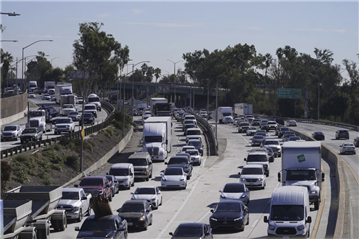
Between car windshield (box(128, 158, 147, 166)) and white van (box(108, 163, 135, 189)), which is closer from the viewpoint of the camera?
white van (box(108, 163, 135, 189))

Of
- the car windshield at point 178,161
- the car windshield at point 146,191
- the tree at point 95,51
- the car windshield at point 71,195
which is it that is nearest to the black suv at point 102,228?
the car windshield at point 71,195

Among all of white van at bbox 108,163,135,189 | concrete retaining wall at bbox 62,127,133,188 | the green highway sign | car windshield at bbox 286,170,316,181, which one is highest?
the green highway sign

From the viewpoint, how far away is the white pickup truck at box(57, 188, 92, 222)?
27719 millimetres

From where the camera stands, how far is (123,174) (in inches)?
1581

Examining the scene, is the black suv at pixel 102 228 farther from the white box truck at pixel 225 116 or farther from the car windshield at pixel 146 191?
the white box truck at pixel 225 116

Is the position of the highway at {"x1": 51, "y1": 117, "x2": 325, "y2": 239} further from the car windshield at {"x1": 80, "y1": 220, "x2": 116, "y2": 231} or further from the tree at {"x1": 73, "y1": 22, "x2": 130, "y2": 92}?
the tree at {"x1": 73, "y1": 22, "x2": 130, "y2": 92}

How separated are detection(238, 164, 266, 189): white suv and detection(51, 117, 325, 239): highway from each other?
0.49m

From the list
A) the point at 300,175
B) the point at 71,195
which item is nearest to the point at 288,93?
the point at 300,175

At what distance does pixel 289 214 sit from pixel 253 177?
15.1 metres

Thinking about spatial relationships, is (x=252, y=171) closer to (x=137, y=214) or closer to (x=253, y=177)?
(x=253, y=177)

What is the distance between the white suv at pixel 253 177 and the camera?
126 ft

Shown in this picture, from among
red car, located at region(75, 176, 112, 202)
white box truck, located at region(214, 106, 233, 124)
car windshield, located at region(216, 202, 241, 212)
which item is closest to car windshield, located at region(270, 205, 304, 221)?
car windshield, located at region(216, 202, 241, 212)

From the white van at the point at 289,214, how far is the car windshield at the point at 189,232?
340 cm

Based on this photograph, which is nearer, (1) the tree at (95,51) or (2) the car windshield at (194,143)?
(2) the car windshield at (194,143)
